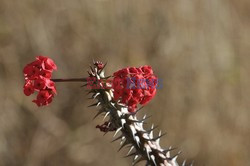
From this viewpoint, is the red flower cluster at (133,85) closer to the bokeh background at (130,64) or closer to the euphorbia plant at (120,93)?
the euphorbia plant at (120,93)

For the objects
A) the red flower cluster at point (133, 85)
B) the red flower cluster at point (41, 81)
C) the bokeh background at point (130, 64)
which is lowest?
the red flower cluster at point (133, 85)

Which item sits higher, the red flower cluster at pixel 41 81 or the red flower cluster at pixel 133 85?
the red flower cluster at pixel 41 81

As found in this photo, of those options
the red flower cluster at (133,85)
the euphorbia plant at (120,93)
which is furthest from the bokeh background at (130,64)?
the red flower cluster at (133,85)

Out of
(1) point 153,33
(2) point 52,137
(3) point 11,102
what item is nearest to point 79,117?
(2) point 52,137

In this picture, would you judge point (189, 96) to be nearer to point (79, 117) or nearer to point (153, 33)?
point (153, 33)

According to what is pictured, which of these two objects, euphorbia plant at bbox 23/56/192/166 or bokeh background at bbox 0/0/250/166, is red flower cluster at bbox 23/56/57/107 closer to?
euphorbia plant at bbox 23/56/192/166

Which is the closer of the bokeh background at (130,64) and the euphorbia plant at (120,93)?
the euphorbia plant at (120,93)
